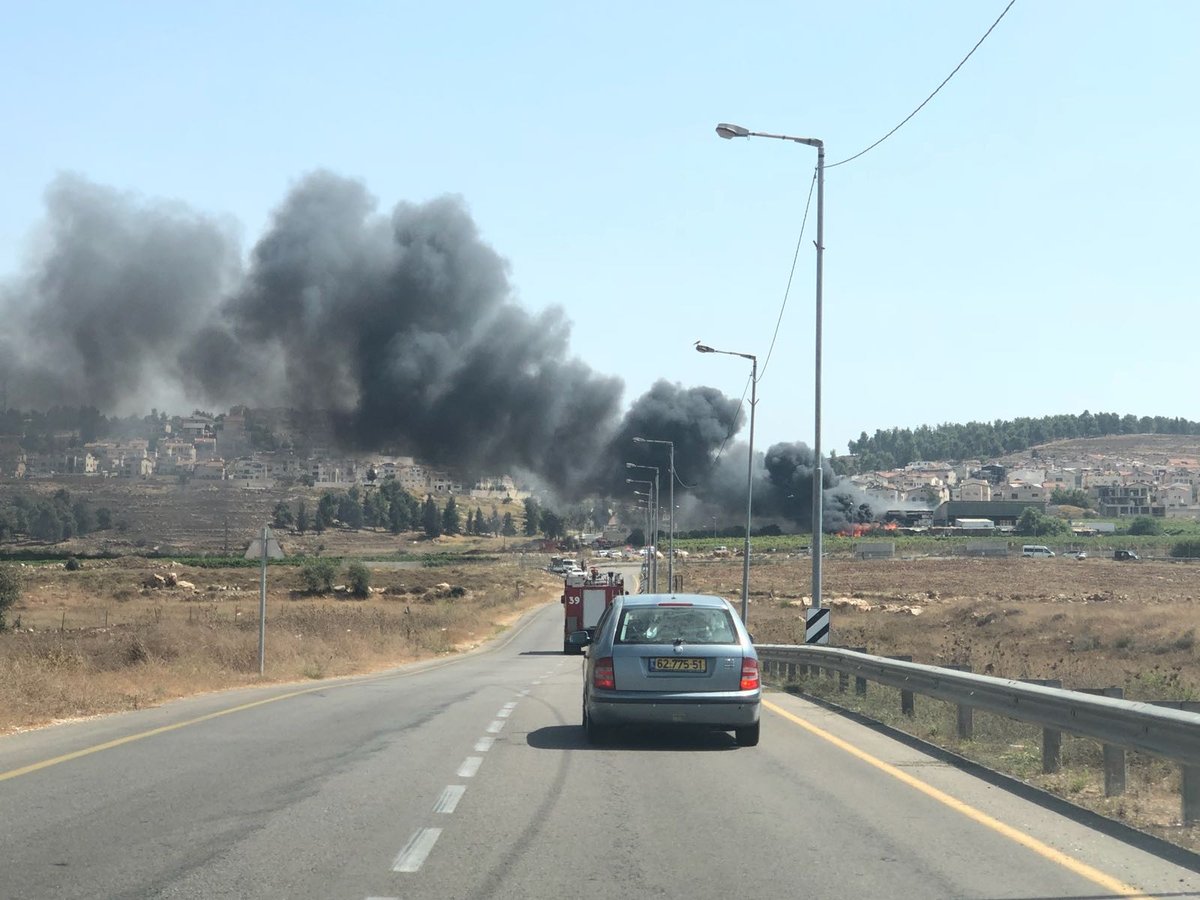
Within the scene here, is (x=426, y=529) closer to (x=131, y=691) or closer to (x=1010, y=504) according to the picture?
(x=1010, y=504)

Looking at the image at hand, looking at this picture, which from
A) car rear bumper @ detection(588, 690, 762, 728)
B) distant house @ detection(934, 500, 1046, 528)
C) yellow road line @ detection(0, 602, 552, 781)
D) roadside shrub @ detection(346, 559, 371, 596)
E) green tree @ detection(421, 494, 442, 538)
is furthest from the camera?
green tree @ detection(421, 494, 442, 538)

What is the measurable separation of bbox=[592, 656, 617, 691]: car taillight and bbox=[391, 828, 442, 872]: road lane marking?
13.8 ft

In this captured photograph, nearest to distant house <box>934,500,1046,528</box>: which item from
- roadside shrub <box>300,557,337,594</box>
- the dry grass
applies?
the dry grass

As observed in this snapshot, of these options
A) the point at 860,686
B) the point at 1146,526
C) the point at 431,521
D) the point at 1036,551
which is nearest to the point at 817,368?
the point at 860,686

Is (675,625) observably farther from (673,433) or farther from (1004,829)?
(673,433)

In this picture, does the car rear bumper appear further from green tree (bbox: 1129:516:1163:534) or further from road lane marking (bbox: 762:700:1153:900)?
green tree (bbox: 1129:516:1163:534)

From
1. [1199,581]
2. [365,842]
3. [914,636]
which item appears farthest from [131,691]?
[1199,581]

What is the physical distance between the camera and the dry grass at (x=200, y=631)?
17.2 metres

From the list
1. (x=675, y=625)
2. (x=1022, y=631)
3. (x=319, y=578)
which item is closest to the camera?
(x=675, y=625)

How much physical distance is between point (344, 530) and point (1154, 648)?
13648 centimetres

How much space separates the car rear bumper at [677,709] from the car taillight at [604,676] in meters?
0.09

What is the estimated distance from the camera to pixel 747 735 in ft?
38.3

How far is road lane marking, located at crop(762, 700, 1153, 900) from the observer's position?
6.33 meters

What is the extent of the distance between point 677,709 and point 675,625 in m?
0.87
